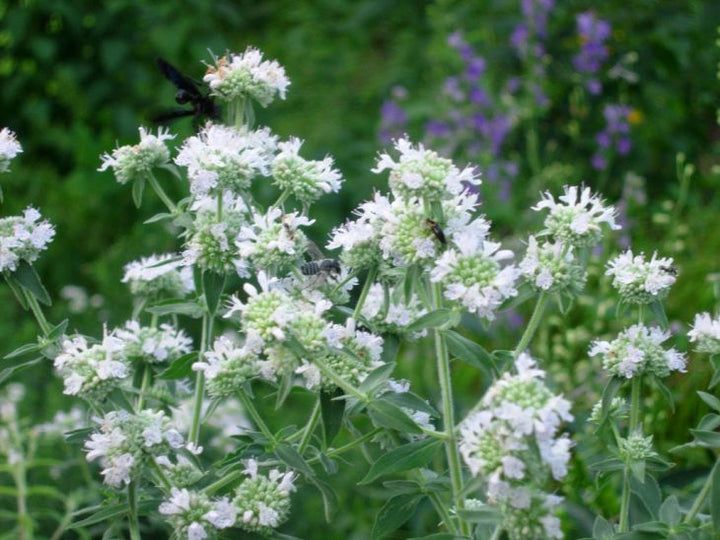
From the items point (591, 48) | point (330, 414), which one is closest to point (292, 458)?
point (330, 414)

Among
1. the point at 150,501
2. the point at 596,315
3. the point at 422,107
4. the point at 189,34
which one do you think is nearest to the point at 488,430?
the point at 150,501

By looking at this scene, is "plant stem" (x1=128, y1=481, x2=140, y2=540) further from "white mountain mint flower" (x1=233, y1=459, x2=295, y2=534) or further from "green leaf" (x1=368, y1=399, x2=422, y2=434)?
"green leaf" (x1=368, y1=399, x2=422, y2=434)

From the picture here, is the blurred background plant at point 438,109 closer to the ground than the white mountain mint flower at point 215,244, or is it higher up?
higher up

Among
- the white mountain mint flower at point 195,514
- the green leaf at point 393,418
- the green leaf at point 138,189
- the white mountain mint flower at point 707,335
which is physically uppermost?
the green leaf at point 138,189

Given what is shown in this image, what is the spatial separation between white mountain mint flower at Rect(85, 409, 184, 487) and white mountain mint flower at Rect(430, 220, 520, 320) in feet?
1.50

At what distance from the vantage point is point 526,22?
416 centimetres

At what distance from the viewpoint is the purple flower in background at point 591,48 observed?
398 cm

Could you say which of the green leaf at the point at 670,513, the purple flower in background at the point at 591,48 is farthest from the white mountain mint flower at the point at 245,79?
the purple flower in background at the point at 591,48

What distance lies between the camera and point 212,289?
1521 mm

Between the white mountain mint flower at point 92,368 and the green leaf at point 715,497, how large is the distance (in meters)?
0.86

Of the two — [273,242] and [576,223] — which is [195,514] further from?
[576,223]

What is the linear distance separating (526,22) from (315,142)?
1022 mm

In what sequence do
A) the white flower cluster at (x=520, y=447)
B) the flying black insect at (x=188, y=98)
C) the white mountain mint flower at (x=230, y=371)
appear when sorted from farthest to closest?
the flying black insect at (x=188, y=98)
the white mountain mint flower at (x=230, y=371)
the white flower cluster at (x=520, y=447)

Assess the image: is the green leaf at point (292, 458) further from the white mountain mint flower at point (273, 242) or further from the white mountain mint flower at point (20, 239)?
the white mountain mint flower at point (20, 239)
